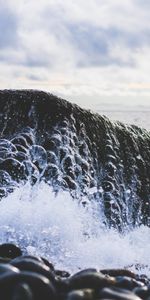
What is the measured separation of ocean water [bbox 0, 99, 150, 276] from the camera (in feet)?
28.0

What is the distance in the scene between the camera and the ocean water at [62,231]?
8.52m

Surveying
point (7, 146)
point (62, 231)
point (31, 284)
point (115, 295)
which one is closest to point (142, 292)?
point (115, 295)

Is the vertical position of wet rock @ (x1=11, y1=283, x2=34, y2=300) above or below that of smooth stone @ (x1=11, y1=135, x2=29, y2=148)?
below

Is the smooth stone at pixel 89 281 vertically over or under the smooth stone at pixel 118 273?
over

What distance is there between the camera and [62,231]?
9.00 metres

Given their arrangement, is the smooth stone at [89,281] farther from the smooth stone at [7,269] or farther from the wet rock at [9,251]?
the wet rock at [9,251]

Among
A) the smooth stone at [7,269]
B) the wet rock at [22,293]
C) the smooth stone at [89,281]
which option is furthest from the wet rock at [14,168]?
the wet rock at [22,293]

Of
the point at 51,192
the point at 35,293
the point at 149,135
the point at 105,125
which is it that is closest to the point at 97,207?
the point at 51,192

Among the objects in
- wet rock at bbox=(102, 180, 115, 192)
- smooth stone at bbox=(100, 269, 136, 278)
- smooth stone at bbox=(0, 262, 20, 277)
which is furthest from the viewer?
wet rock at bbox=(102, 180, 115, 192)

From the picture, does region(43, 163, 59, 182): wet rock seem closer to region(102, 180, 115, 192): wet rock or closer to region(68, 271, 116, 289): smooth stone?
region(102, 180, 115, 192): wet rock

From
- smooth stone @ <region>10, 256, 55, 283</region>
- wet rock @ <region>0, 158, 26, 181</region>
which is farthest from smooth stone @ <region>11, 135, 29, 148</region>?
smooth stone @ <region>10, 256, 55, 283</region>

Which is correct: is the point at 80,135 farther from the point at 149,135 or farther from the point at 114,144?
the point at 149,135

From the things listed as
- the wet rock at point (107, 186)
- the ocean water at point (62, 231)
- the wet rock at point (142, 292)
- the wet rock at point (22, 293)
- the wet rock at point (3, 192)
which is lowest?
the ocean water at point (62, 231)

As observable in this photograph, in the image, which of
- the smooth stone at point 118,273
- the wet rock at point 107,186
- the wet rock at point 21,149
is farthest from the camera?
the wet rock at point 107,186
